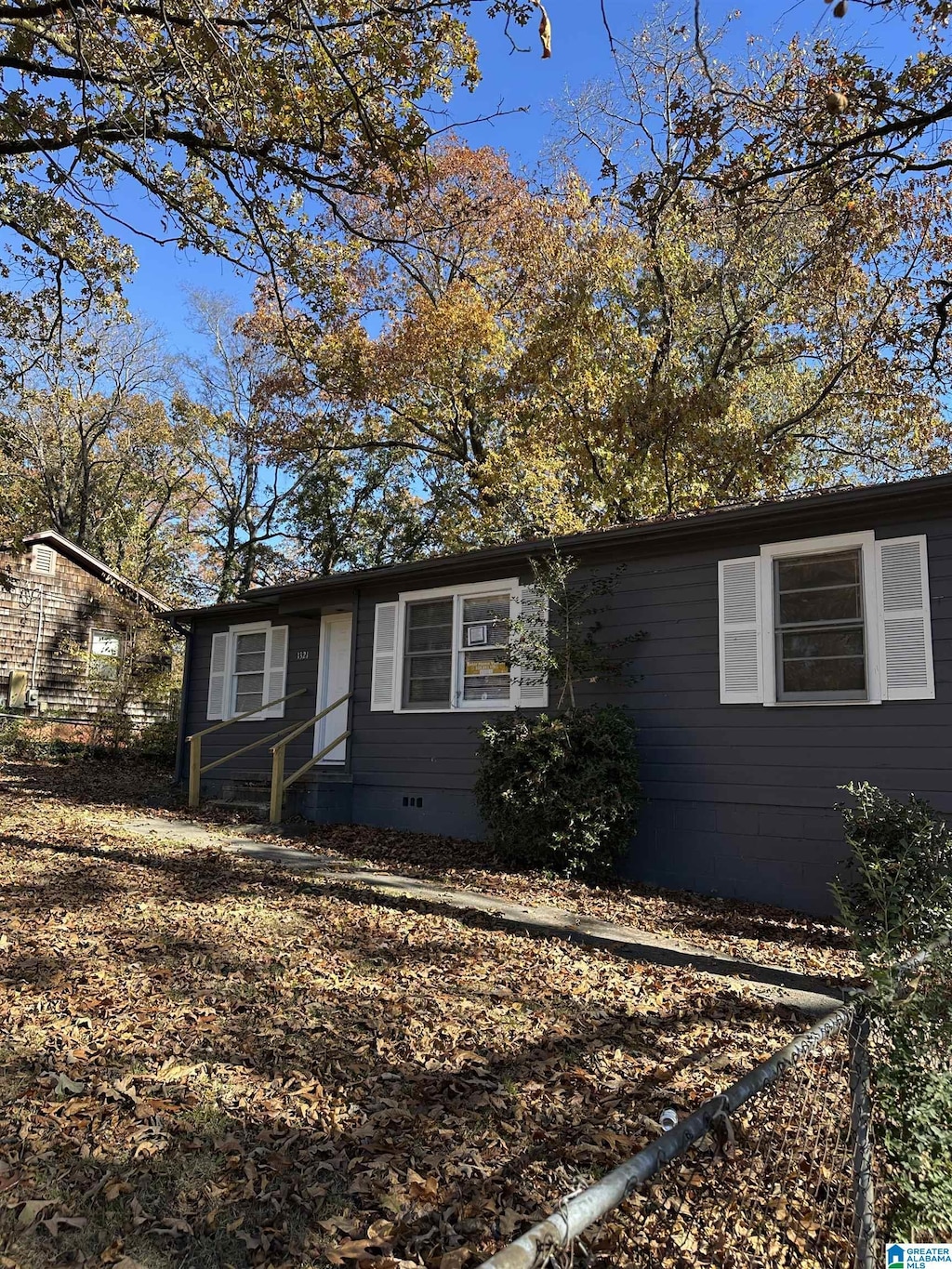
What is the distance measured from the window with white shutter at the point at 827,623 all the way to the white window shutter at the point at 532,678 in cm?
202

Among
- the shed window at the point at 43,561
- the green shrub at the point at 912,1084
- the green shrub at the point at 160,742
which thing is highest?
the shed window at the point at 43,561

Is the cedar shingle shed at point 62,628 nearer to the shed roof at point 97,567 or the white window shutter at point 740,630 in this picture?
the shed roof at point 97,567

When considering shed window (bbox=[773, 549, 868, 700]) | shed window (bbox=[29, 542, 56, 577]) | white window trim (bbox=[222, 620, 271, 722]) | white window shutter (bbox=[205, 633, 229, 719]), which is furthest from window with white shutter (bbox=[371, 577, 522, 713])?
shed window (bbox=[29, 542, 56, 577])

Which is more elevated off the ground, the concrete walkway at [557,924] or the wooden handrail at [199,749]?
the wooden handrail at [199,749]

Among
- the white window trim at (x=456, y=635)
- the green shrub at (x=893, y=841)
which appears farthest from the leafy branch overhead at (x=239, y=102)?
the green shrub at (x=893, y=841)

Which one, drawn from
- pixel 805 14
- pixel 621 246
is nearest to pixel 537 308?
pixel 621 246

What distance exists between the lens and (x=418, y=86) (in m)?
6.46

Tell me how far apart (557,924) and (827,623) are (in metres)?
3.62

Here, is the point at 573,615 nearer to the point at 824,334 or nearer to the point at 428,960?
the point at 428,960

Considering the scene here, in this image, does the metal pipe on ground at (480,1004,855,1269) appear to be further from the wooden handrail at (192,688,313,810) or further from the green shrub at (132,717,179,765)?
the green shrub at (132,717,179,765)

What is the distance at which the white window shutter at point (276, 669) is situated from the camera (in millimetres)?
12656

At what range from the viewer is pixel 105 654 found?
798 inches

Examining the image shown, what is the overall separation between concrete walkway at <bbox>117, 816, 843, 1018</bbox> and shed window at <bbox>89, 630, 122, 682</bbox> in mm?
11677

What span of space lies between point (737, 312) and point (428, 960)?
15110 mm
